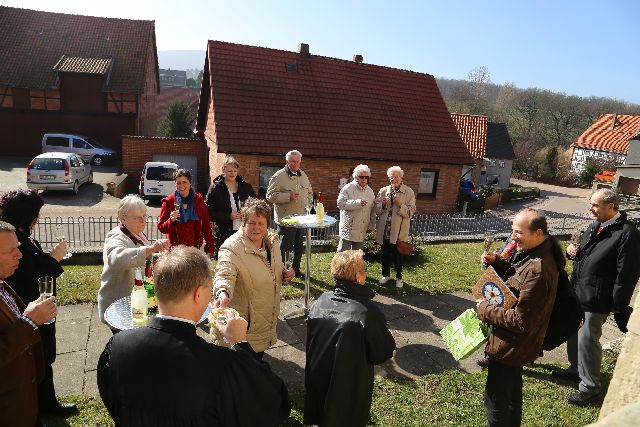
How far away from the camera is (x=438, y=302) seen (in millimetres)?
7016

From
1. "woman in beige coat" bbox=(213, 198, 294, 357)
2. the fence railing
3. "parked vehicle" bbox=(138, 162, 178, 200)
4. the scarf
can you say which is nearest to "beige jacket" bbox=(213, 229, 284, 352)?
"woman in beige coat" bbox=(213, 198, 294, 357)

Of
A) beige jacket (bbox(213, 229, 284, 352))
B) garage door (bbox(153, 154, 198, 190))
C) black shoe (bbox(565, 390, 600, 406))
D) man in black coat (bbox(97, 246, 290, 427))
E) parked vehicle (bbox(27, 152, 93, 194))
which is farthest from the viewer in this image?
garage door (bbox(153, 154, 198, 190))

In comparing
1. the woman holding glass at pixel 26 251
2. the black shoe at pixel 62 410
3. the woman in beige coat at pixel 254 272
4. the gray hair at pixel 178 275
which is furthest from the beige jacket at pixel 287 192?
the gray hair at pixel 178 275

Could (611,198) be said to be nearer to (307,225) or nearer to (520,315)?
(520,315)

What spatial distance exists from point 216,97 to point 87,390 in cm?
1308

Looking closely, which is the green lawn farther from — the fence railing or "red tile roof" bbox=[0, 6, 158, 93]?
"red tile roof" bbox=[0, 6, 158, 93]

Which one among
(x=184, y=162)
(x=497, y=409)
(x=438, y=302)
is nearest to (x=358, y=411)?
(x=497, y=409)

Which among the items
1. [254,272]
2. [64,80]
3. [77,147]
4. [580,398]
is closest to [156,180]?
[77,147]

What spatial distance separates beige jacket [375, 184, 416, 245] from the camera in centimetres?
688

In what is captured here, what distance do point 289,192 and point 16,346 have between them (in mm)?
4779

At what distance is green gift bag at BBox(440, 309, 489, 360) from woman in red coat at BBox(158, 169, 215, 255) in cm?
331

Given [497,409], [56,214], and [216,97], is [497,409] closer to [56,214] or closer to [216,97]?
[216,97]

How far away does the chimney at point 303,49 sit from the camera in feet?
60.6

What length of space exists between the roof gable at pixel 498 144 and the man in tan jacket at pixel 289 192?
34537 millimetres
